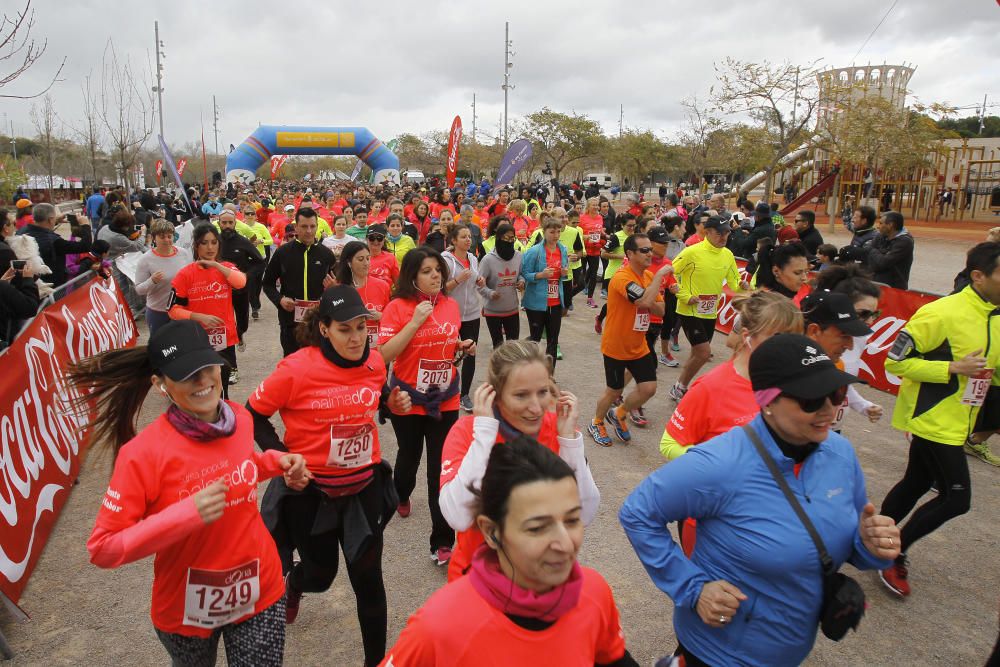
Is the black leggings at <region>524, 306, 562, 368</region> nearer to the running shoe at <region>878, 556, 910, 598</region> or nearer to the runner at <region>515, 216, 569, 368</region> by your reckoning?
the runner at <region>515, 216, 569, 368</region>

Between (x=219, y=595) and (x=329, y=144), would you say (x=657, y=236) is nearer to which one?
(x=219, y=595)

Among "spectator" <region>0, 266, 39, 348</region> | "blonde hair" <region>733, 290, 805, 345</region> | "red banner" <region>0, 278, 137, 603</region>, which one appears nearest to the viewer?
"blonde hair" <region>733, 290, 805, 345</region>

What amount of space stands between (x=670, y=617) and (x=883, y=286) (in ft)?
20.4

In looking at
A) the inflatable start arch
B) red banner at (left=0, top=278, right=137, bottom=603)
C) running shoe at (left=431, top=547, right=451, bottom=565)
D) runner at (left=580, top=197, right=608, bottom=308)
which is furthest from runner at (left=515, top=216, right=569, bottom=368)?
the inflatable start arch

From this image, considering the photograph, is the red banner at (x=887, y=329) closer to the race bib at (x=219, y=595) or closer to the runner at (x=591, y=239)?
the runner at (x=591, y=239)

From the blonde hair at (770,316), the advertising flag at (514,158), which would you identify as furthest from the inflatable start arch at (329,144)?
the blonde hair at (770,316)

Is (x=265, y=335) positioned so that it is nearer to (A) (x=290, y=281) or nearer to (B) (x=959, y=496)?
(A) (x=290, y=281)

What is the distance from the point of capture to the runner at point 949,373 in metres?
3.86

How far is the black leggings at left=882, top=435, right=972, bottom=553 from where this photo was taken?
3.87 meters

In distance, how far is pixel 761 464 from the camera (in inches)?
85.0

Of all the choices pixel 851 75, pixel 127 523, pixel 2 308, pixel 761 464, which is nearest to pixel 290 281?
pixel 2 308

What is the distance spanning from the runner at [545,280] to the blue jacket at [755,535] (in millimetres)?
5487

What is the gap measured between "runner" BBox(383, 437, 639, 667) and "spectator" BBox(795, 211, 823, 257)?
9.86m

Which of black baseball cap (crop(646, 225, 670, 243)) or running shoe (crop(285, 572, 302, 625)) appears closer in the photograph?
running shoe (crop(285, 572, 302, 625))
